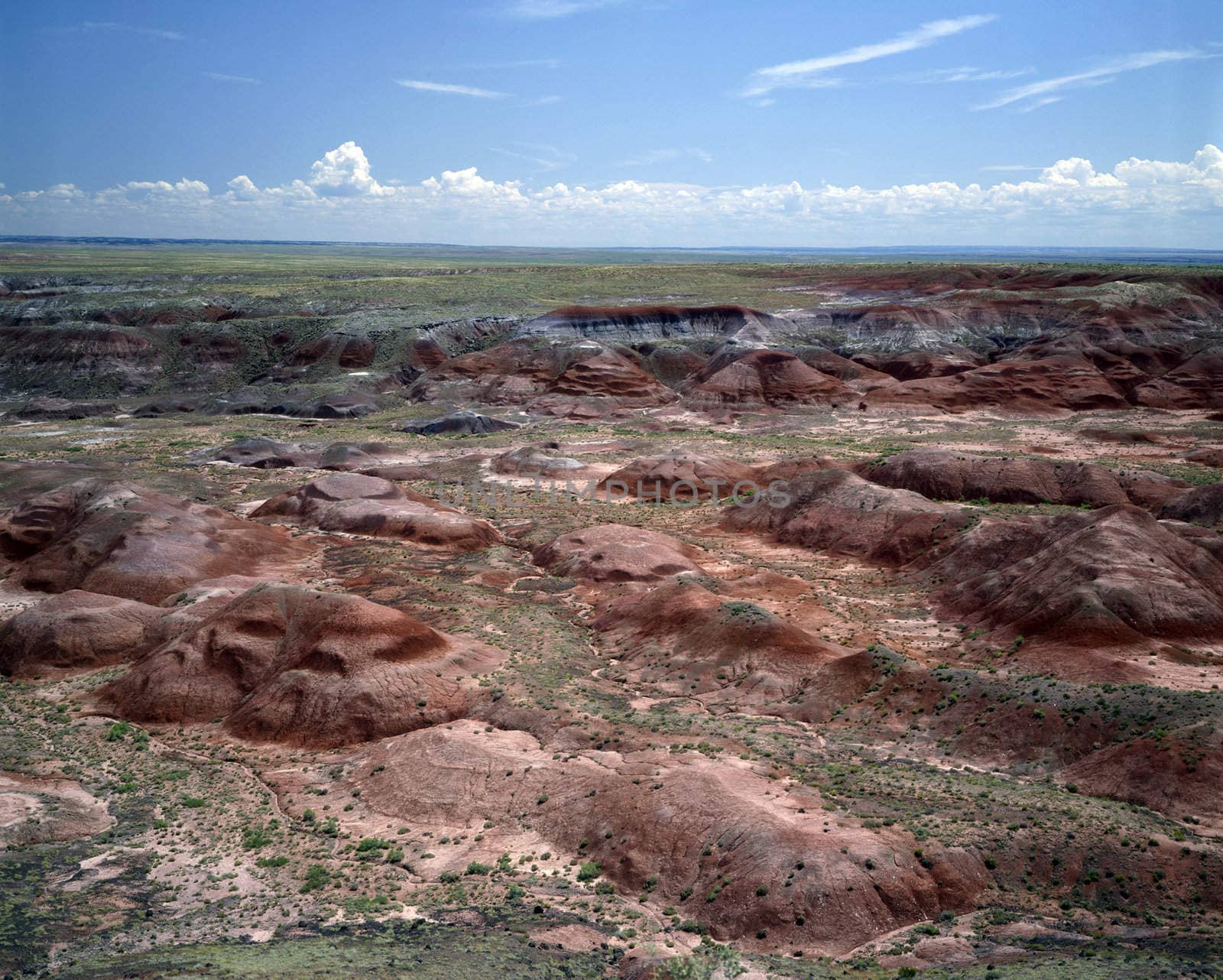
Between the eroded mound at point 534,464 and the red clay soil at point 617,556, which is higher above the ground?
the eroded mound at point 534,464

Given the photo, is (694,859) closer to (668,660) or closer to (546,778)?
(546,778)

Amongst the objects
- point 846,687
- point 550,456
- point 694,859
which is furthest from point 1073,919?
point 550,456

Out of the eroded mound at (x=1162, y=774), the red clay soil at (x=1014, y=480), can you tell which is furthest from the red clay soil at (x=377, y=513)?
the eroded mound at (x=1162, y=774)

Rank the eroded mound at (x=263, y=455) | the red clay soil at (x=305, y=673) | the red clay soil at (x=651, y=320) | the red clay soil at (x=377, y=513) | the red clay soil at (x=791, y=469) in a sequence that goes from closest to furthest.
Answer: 1. the red clay soil at (x=305, y=673)
2. the red clay soil at (x=377, y=513)
3. the red clay soil at (x=791, y=469)
4. the eroded mound at (x=263, y=455)
5. the red clay soil at (x=651, y=320)

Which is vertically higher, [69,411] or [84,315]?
[84,315]

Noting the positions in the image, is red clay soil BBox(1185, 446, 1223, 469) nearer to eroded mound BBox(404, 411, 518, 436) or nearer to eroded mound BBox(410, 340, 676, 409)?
eroded mound BBox(410, 340, 676, 409)

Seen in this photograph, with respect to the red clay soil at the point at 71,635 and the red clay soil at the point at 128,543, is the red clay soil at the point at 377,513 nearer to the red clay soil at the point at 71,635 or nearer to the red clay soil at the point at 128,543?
the red clay soil at the point at 128,543

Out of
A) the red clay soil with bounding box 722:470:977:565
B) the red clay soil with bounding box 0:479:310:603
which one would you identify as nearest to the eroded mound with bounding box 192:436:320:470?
the red clay soil with bounding box 0:479:310:603

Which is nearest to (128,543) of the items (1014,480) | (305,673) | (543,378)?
(305,673)
